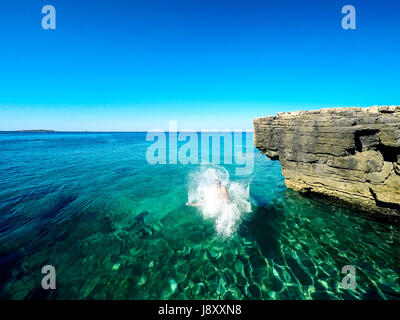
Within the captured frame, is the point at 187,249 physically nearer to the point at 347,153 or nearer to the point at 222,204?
the point at 222,204

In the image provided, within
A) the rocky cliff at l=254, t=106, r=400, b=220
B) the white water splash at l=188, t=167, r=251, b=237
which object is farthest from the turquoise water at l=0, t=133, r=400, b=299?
the rocky cliff at l=254, t=106, r=400, b=220

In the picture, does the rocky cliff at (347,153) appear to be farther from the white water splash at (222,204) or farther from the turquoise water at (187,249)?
the white water splash at (222,204)

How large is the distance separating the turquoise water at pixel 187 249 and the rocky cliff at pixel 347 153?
1146 millimetres

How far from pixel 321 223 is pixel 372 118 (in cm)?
570

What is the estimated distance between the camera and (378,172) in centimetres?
784

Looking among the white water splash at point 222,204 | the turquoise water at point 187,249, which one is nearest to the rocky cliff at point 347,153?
the turquoise water at point 187,249

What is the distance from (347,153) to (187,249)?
32.1 feet

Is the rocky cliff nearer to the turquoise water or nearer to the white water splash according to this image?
the turquoise water

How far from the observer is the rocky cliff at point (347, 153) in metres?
7.44

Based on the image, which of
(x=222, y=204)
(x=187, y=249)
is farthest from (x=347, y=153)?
(x=187, y=249)

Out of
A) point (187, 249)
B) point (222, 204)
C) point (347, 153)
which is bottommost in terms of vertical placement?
point (187, 249)

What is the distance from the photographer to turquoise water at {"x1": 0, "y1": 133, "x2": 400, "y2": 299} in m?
5.01

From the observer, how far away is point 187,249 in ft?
21.8
